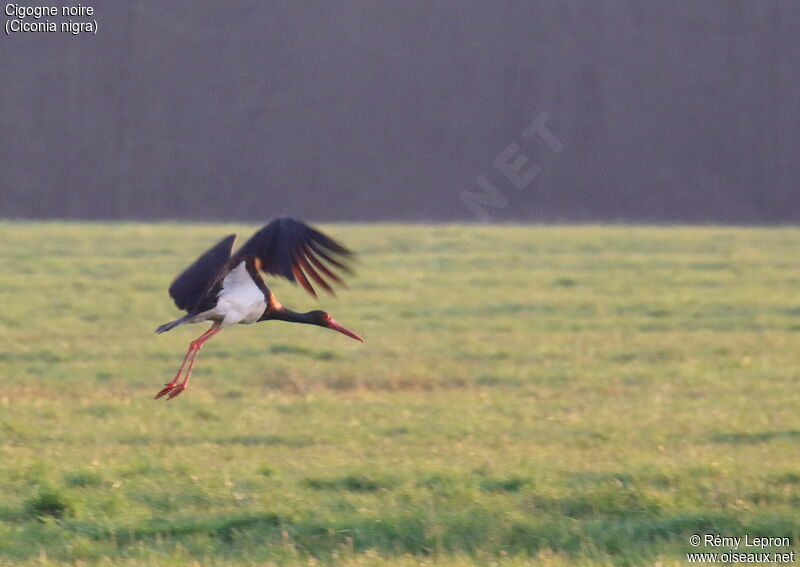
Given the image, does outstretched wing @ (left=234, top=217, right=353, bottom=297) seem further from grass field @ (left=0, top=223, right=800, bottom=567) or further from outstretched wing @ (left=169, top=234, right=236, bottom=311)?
grass field @ (left=0, top=223, right=800, bottom=567)

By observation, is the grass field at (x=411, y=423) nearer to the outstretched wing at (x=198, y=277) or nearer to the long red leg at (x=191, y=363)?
the long red leg at (x=191, y=363)

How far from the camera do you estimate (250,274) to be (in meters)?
5.35

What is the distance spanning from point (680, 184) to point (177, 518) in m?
30.5

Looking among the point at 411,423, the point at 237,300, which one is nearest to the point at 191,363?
the point at 237,300

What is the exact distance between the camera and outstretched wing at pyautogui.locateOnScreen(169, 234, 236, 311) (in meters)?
5.50

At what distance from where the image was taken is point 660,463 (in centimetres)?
721

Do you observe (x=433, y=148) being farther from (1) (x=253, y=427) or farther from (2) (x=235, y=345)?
(1) (x=253, y=427)

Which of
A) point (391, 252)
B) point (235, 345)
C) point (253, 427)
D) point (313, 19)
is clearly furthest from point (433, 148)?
point (253, 427)

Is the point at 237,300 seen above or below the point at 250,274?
below

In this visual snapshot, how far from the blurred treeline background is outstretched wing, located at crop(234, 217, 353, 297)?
2947cm

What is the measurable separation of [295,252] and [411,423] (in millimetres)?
3565

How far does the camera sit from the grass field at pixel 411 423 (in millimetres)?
5914

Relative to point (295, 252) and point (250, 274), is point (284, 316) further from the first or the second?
point (295, 252)

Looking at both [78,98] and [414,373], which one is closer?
[414,373]
